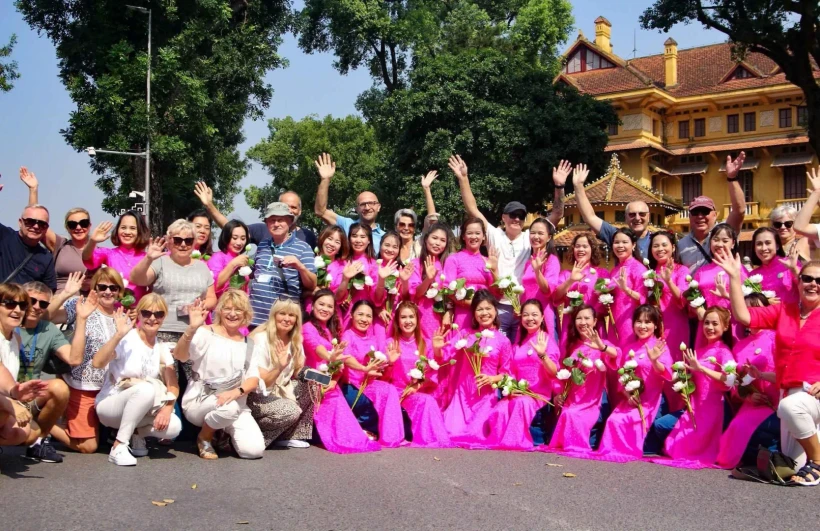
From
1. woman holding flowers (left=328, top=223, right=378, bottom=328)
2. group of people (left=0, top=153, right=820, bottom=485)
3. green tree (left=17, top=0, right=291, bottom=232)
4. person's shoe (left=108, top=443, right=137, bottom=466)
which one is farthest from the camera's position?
green tree (left=17, top=0, right=291, bottom=232)

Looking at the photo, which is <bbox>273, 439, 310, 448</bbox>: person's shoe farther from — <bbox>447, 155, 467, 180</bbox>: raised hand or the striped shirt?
<bbox>447, 155, 467, 180</bbox>: raised hand

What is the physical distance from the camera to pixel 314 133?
1839 inches

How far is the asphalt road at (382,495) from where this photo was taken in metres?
5.33

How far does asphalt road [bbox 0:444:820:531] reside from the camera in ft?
17.5

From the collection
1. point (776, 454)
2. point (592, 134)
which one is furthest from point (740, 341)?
point (592, 134)

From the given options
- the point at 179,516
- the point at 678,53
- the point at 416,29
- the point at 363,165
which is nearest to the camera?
the point at 179,516

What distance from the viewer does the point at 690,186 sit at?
45.2 m

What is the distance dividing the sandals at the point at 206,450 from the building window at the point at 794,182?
4018 cm

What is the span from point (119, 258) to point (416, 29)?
26146 millimetres

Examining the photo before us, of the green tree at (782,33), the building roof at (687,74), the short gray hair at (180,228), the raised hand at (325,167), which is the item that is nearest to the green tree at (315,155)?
the building roof at (687,74)

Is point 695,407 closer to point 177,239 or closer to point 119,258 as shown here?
point 177,239

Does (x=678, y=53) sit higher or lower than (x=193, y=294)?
higher

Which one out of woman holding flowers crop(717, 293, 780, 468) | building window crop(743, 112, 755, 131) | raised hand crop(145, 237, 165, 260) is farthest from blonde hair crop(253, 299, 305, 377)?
building window crop(743, 112, 755, 131)

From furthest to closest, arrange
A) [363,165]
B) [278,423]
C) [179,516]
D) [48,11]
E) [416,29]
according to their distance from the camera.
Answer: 1. [363,165]
2. [416,29]
3. [48,11]
4. [278,423]
5. [179,516]
